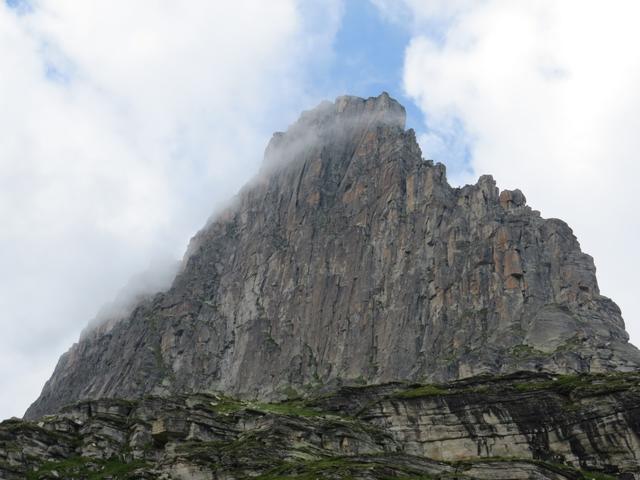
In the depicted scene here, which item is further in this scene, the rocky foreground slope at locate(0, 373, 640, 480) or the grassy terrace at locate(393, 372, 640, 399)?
the grassy terrace at locate(393, 372, 640, 399)

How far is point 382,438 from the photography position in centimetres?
14525

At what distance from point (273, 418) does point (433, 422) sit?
27375mm

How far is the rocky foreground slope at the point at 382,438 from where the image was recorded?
123938 mm

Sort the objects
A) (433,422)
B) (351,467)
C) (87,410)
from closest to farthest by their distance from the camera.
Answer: (351,467) → (433,422) → (87,410)

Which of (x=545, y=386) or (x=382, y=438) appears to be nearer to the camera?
(x=382, y=438)

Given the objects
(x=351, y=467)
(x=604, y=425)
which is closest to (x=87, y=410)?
(x=351, y=467)

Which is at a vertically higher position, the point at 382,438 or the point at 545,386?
the point at 545,386

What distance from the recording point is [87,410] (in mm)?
169375

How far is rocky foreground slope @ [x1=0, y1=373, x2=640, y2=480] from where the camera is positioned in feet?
407

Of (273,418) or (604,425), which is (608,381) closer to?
(604,425)

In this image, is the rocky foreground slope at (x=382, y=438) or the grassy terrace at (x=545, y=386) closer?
the rocky foreground slope at (x=382, y=438)

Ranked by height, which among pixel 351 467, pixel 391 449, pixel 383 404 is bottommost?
pixel 351 467

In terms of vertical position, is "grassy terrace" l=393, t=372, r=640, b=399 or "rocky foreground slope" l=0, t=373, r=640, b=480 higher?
"grassy terrace" l=393, t=372, r=640, b=399

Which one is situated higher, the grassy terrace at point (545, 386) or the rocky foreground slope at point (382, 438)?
the grassy terrace at point (545, 386)
